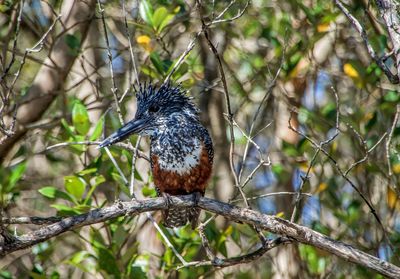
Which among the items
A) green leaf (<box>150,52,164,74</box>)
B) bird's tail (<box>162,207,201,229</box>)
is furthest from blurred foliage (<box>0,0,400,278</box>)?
bird's tail (<box>162,207,201,229</box>)

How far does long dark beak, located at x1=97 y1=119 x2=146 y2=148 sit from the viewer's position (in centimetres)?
428

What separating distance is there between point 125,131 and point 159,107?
45 centimetres

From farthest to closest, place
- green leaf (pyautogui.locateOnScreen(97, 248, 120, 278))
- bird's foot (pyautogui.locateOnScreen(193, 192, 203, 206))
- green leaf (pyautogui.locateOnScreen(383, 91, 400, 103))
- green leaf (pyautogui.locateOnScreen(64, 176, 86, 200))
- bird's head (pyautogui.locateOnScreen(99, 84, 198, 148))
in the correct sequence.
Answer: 1. green leaf (pyautogui.locateOnScreen(383, 91, 400, 103))
2. bird's head (pyautogui.locateOnScreen(99, 84, 198, 148))
3. green leaf (pyautogui.locateOnScreen(97, 248, 120, 278))
4. green leaf (pyautogui.locateOnScreen(64, 176, 86, 200))
5. bird's foot (pyautogui.locateOnScreen(193, 192, 203, 206))

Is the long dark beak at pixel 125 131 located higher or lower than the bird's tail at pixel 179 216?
higher

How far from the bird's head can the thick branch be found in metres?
1.13

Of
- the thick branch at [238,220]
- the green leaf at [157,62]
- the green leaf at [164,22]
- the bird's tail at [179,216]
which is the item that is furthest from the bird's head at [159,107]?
the thick branch at [238,220]

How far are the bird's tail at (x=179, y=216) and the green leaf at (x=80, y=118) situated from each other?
0.75m

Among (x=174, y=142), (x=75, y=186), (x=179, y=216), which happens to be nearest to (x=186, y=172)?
(x=174, y=142)

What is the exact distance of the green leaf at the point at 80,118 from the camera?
462cm

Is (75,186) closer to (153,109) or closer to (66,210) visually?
(66,210)

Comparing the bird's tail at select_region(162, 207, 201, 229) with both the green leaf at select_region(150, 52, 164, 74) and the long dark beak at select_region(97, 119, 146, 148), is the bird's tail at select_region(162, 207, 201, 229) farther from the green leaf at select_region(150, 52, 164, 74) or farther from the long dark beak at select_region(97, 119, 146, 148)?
the green leaf at select_region(150, 52, 164, 74)

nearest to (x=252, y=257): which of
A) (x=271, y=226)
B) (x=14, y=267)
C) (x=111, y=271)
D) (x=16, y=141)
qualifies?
(x=271, y=226)

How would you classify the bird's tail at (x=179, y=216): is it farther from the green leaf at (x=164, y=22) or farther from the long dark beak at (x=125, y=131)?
the green leaf at (x=164, y=22)

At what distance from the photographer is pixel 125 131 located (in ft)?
14.9
